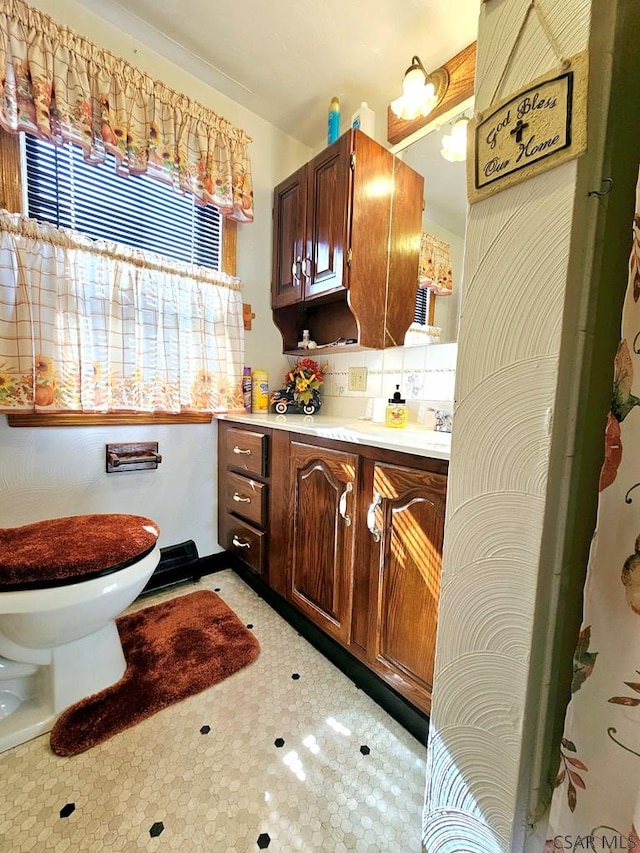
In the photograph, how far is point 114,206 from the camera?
1.47 m

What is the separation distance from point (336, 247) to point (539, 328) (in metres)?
1.25

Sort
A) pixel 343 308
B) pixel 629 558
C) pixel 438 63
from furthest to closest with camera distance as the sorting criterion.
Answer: pixel 343 308
pixel 438 63
pixel 629 558

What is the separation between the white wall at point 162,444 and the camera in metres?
1.34

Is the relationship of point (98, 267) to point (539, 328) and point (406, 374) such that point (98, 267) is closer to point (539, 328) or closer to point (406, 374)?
point (406, 374)

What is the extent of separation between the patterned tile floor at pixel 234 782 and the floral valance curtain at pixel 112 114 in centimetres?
202

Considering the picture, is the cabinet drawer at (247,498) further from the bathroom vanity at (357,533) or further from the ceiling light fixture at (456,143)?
the ceiling light fixture at (456,143)

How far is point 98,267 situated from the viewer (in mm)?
1407

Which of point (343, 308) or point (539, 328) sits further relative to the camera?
point (343, 308)

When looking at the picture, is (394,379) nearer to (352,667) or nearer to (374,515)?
(374,515)

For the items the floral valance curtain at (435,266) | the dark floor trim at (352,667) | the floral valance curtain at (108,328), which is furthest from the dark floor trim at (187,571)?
the floral valance curtain at (435,266)

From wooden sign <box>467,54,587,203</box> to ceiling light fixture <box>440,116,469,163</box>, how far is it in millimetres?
1019

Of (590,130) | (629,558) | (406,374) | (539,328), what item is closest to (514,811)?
(629,558)

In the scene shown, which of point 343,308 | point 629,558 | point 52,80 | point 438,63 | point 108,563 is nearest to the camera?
point 629,558

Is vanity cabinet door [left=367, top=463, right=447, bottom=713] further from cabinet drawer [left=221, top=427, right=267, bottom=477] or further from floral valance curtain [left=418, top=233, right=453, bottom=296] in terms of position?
floral valance curtain [left=418, top=233, right=453, bottom=296]
